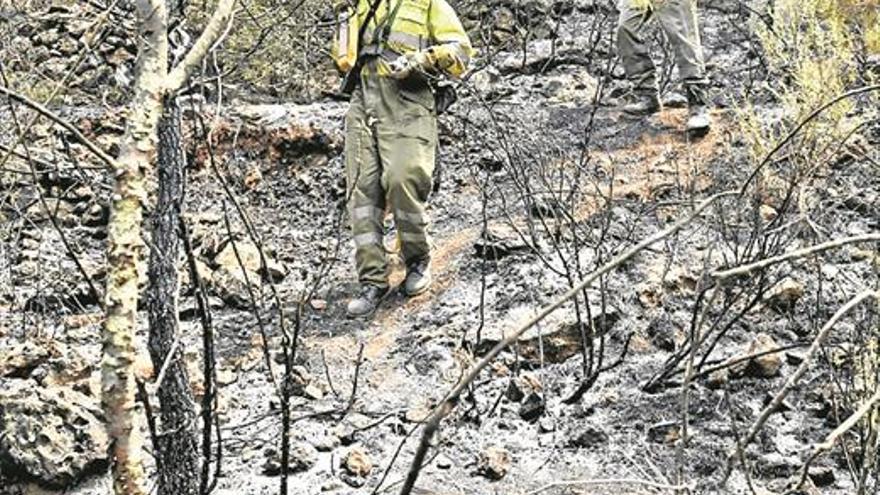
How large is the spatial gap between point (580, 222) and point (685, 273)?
2.38 feet

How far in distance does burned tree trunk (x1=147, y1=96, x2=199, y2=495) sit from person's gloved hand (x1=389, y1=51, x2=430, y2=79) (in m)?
1.77

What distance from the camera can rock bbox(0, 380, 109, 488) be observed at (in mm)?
3215

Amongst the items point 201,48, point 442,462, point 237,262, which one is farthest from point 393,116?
point 201,48

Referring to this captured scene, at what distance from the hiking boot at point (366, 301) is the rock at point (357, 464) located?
141cm

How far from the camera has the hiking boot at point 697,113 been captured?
237 inches

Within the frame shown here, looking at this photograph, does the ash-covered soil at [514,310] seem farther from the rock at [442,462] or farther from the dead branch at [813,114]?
the dead branch at [813,114]

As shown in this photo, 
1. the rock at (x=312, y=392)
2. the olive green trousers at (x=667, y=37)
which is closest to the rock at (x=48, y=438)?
the rock at (x=312, y=392)

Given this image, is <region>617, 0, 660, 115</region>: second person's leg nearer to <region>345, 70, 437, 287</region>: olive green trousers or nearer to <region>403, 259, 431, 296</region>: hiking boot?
<region>345, 70, 437, 287</region>: olive green trousers

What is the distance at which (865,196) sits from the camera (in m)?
4.71

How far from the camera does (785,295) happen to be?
393 cm

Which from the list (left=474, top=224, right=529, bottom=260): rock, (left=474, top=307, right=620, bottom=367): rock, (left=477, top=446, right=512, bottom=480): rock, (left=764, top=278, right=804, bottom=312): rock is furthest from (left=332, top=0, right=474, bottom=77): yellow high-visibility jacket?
(left=477, top=446, right=512, bottom=480): rock

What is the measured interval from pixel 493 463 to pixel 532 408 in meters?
0.37

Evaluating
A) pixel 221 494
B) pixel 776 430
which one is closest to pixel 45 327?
pixel 221 494

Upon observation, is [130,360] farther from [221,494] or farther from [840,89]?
[840,89]
